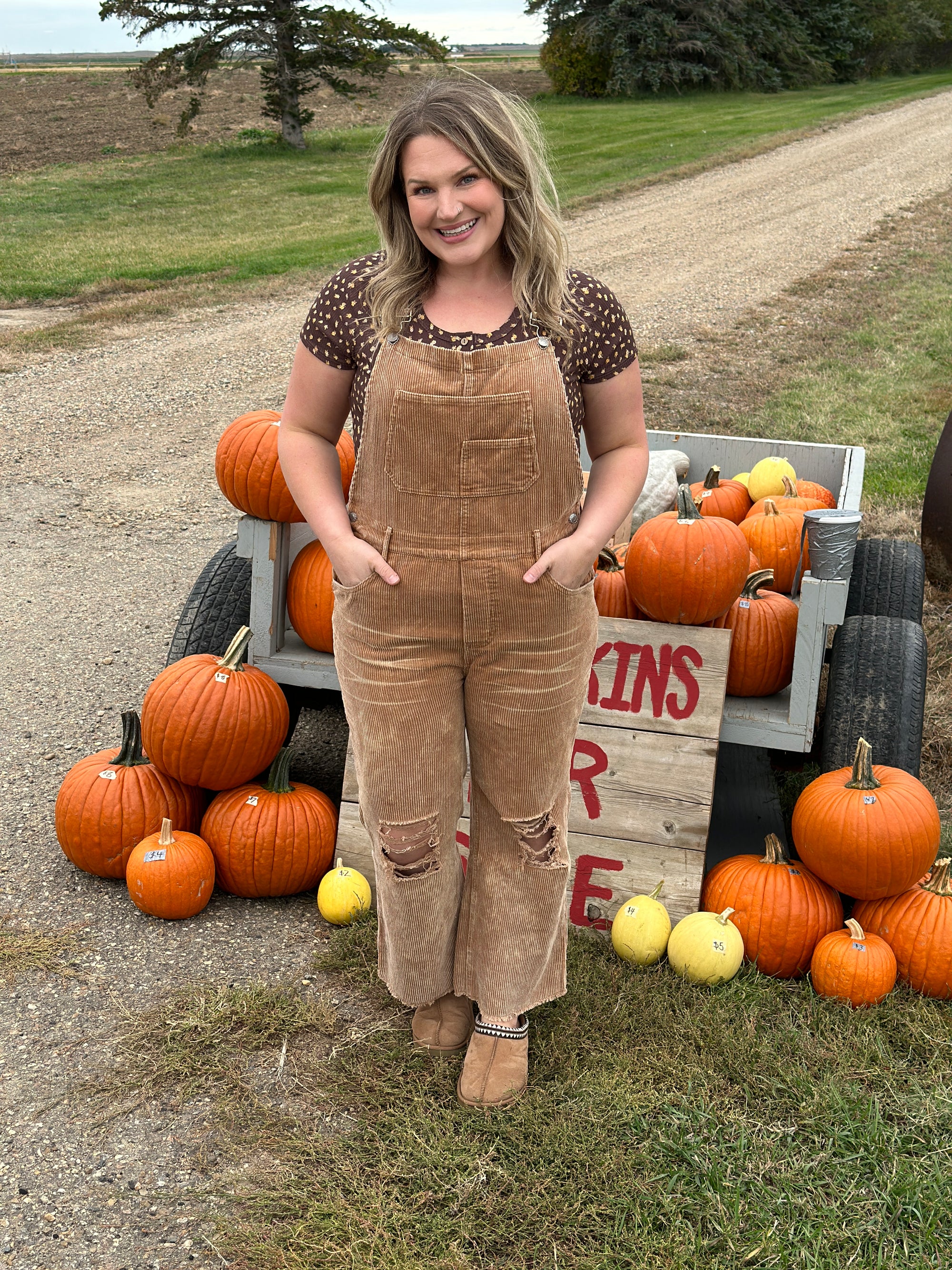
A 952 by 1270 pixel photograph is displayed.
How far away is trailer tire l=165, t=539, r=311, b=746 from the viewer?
3955 millimetres

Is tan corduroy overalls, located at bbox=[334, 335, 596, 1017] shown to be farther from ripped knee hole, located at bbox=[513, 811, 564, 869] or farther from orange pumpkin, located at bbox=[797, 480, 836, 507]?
orange pumpkin, located at bbox=[797, 480, 836, 507]

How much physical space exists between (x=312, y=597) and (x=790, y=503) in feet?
5.39

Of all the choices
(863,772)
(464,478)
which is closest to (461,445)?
(464,478)

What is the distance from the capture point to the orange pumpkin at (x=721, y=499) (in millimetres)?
4254

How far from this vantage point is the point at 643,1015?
302 centimetres

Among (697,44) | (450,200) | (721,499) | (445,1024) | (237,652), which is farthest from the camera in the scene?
(697,44)

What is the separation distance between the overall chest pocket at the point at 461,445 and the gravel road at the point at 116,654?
1.54 m

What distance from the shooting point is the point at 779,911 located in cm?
321

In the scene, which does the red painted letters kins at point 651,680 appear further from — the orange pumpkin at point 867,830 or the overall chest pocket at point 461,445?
the overall chest pocket at point 461,445

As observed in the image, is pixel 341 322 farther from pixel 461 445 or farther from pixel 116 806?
pixel 116 806

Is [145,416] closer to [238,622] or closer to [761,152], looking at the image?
[238,622]

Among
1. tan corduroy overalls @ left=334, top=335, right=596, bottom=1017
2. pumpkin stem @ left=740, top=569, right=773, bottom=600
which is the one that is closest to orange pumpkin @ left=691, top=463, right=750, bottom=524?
pumpkin stem @ left=740, top=569, right=773, bottom=600

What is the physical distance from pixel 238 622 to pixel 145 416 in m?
5.43

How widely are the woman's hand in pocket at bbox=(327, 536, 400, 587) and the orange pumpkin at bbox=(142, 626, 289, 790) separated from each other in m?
1.24
